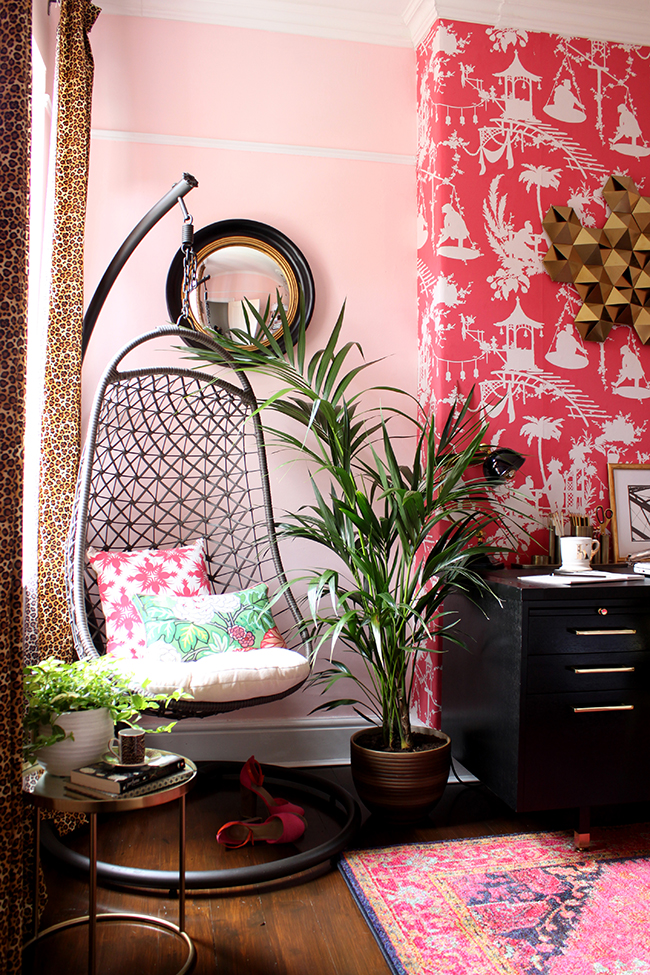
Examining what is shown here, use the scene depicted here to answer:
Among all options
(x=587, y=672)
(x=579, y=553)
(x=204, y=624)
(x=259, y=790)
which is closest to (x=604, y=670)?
(x=587, y=672)

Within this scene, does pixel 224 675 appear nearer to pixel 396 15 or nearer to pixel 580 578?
pixel 580 578

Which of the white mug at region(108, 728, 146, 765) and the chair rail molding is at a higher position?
the chair rail molding

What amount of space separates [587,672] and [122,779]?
51.5 inches

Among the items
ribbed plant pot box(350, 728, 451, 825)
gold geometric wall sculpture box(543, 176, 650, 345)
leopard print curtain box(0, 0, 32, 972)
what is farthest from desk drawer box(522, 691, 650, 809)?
gold geometric wall sculpture box(543, 176, 650, 345)

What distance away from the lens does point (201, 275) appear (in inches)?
105

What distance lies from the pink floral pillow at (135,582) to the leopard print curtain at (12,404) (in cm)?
80

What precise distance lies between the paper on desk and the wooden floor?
75cm

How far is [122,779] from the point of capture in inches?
55.3

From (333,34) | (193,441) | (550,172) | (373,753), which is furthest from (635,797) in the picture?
(333,34)

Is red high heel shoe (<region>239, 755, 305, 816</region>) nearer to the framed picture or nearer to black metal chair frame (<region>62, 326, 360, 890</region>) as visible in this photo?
black metal chair frame (<region>62, 326, 360, 890</region>)

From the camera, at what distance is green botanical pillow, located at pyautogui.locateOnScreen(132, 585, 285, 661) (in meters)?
2.09

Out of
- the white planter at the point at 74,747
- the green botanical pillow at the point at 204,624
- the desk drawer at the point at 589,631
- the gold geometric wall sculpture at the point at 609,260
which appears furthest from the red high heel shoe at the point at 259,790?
the gold geometric wall sculpture at the point at 609,260

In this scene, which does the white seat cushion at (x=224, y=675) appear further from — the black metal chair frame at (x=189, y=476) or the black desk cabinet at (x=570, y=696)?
the black desk cabinet at (x=570, y=696)

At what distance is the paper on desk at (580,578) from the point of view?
2081 mm
